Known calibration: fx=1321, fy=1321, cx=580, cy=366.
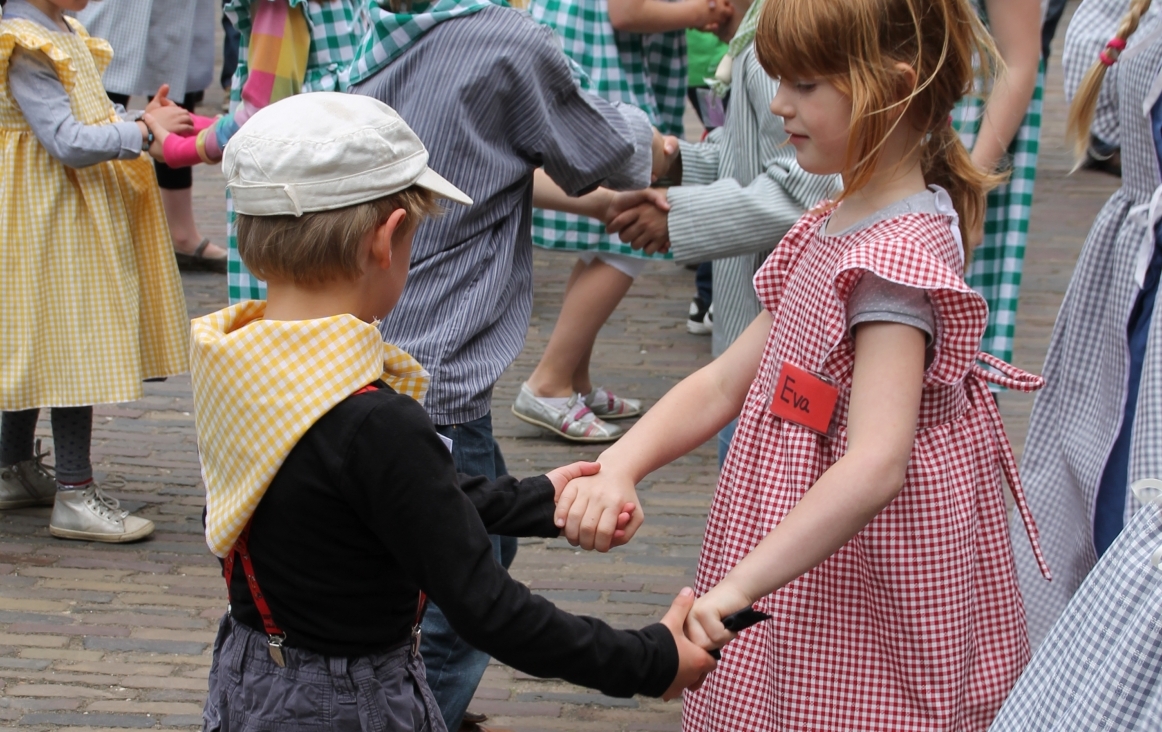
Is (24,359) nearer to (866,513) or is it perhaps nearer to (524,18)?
(524,18)

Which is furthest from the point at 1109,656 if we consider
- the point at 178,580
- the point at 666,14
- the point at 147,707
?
the point at 666,14

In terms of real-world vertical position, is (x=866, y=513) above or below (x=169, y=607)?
above

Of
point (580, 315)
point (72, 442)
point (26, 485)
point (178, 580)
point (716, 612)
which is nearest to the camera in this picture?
point (716, 612)

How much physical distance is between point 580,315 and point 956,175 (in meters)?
2.93

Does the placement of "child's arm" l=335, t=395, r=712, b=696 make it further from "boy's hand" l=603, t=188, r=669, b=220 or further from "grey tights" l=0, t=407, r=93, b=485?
"grey tights" l=0, t=407, r=93, b=485

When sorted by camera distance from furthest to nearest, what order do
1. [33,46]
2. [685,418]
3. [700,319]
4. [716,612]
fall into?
[700,319] → [33,46] → [685,418] → [716,612]

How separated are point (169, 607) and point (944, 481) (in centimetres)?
260

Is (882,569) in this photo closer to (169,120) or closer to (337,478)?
(337,478)

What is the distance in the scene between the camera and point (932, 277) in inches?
72.9

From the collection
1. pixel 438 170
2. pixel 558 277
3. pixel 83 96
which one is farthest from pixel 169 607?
pixel 558 277

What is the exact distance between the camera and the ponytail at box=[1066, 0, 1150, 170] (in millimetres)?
2836

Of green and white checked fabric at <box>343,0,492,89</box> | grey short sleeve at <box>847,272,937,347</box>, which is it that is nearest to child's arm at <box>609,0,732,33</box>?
green and white checked fabric at <box>343,0,492,89</box>

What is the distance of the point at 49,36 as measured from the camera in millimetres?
3896

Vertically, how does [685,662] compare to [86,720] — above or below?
above
